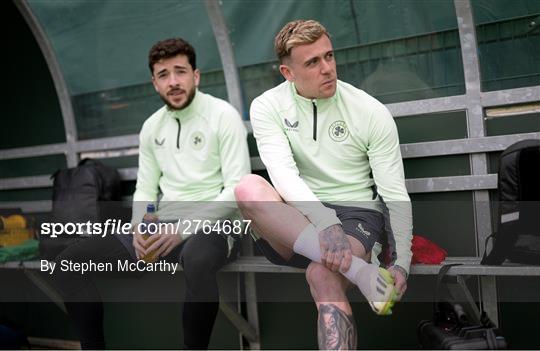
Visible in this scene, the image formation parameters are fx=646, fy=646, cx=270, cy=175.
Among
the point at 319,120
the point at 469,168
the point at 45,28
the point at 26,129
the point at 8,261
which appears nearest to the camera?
the point at 319,120

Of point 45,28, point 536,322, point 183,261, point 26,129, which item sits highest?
point 45,28

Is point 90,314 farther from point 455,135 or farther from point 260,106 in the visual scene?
point 455,135

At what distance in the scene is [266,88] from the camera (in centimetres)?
414

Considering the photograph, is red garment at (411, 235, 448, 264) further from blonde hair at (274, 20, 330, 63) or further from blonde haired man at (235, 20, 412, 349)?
blonde hair at (274, 20, 330, 63)

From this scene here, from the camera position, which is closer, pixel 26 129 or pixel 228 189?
pixel 228 189

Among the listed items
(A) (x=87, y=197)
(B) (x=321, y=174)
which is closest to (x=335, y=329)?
(B) (x=321, y=174)

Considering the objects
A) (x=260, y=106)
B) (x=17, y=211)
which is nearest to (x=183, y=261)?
(x=260, y=106)

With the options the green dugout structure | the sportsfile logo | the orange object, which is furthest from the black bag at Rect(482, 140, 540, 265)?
the orange object

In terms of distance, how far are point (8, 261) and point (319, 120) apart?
238 cm

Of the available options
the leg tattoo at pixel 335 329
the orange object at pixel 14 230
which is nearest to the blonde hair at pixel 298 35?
the leg tattoo at pixel 335 329

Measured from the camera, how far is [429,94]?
12.1 ft

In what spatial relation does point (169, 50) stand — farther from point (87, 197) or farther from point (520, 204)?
point (520, 204)

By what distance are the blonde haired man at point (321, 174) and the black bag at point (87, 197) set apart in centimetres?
145

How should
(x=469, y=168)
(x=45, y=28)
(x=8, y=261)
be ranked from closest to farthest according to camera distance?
(x=469, y=168) → (x=8, y=261) → (x=45, y=28)
